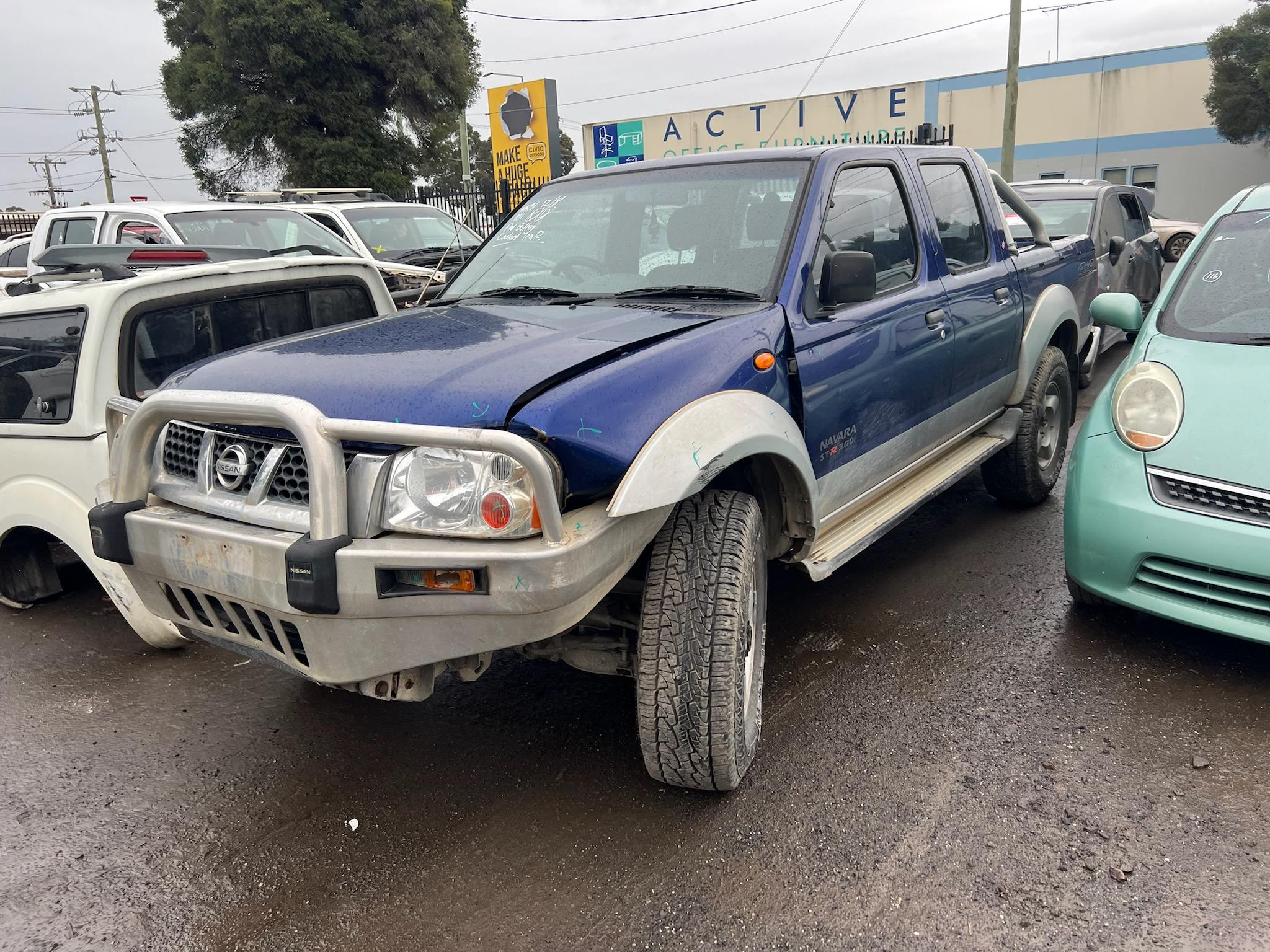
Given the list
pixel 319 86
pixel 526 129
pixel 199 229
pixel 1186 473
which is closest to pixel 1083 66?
pixel 526 129

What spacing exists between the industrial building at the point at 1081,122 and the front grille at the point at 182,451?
27.3 meters

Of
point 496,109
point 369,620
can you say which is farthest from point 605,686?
point 496,109

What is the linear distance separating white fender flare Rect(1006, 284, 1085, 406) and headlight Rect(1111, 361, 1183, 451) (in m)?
1.31

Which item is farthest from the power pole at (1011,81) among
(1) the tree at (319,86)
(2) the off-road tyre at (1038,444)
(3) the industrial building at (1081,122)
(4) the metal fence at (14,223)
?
(4) the metal fence at (14,223)

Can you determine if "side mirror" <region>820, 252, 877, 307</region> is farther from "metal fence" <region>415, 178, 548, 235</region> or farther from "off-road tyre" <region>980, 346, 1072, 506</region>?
"metal fence" <region>415, 178, 548, 235</region>

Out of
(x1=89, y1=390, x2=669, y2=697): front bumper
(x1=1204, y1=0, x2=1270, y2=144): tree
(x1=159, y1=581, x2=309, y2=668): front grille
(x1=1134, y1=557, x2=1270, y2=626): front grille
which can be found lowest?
(x1=1134, y1=557, x2=1270, y2=626): front grille

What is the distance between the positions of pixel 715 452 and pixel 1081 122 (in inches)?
1393

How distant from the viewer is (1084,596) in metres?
3.67

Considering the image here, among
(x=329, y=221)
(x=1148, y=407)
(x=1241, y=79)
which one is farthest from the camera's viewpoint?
(x=1241, y=79)

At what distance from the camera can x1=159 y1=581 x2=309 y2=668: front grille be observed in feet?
7.97

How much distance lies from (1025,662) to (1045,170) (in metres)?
34.2

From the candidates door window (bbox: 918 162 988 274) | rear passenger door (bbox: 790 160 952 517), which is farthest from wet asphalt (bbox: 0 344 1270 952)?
door window (bbox: 918 162 988 274)

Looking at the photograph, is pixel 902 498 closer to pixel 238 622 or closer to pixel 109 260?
pixel 238 622

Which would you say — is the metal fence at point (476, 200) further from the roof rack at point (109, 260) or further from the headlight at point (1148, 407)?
the headlight at point (1148, 407)
